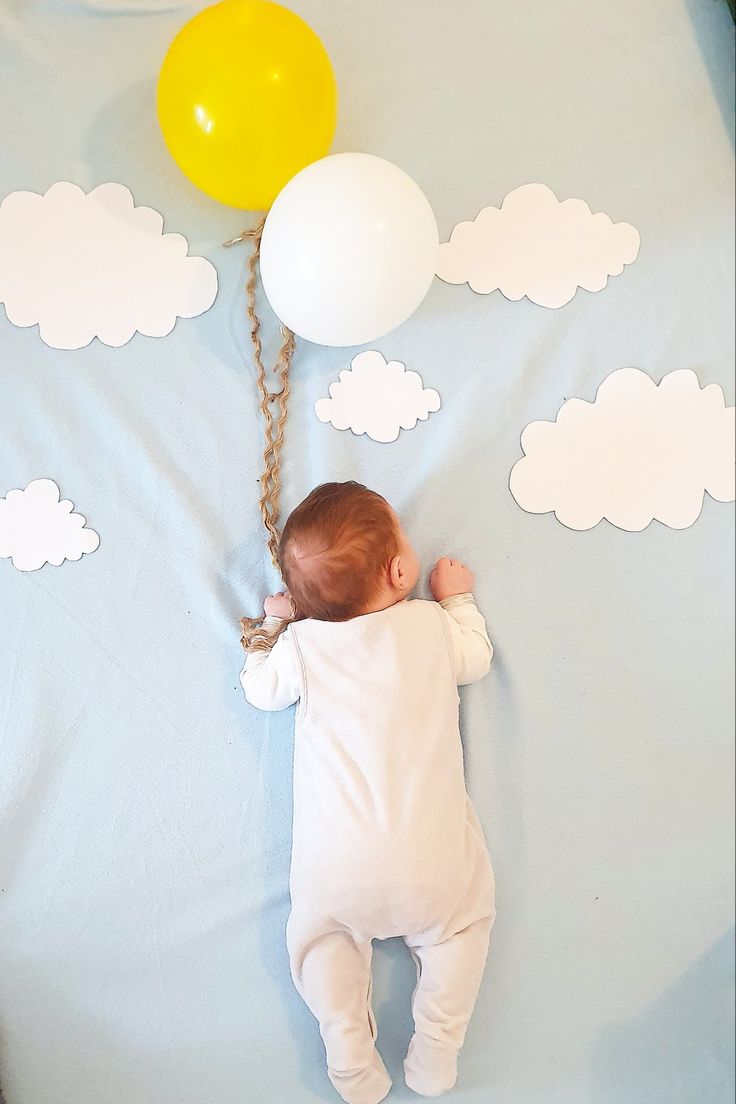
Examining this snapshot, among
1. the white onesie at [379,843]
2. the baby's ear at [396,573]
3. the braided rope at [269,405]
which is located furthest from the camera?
the braided rope at [269,405]

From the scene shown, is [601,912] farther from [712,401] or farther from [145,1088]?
[712,401]

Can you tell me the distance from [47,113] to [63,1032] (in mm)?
1410

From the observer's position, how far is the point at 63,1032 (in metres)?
1.16

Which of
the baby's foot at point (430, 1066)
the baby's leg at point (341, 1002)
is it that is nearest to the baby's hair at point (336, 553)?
the baby's leg at point (341, 1002)

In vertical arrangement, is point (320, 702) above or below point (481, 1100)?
above

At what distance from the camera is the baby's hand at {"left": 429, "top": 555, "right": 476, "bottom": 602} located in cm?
126

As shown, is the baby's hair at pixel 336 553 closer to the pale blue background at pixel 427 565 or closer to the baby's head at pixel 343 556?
the baby's head at pixel 343 556

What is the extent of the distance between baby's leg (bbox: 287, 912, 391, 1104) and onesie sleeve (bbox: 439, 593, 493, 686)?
380 millimetres

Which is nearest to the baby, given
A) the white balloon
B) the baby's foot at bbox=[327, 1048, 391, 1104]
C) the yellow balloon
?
the baby's foot at bbox=[327, 1048, 391, 1104]

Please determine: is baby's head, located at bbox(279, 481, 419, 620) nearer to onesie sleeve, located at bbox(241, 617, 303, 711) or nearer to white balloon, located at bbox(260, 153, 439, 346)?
onesie sleeve, located at bbox(241, 617, 303, 711)

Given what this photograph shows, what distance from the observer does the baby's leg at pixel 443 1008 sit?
3.61 ft

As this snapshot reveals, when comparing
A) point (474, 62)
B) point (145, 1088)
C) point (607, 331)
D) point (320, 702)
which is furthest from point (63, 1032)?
point (474, 62)

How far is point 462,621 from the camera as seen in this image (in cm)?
124

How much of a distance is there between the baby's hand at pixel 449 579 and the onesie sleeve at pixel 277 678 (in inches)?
9.0
